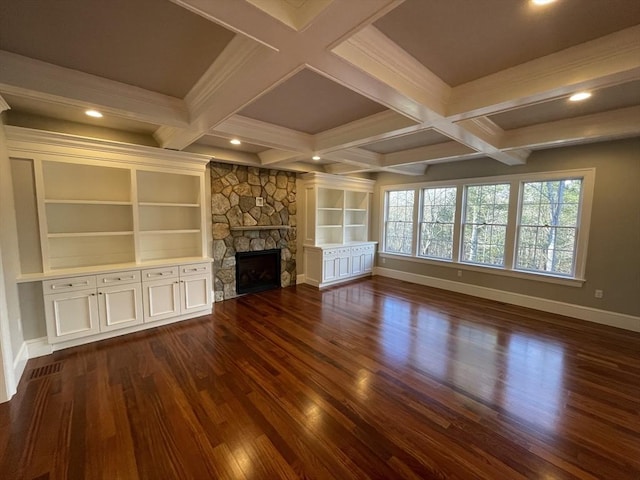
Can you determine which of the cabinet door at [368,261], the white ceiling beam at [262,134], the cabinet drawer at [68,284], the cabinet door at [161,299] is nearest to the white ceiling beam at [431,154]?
the white ceiling beam at [262,134]

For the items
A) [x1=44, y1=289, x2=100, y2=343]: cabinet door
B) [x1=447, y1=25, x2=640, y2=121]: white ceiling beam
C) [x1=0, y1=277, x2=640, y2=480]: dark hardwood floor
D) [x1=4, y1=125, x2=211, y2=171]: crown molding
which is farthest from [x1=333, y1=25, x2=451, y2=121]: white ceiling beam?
[x1=44, y1=289, x2=100, y2=343]: cabinet door

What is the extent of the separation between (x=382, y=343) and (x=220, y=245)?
3180 mm

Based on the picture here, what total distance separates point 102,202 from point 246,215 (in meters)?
2.18

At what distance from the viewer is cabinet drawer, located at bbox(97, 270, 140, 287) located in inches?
129

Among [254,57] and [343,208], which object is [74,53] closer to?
[254,57]

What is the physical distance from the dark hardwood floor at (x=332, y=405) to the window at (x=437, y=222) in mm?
2368

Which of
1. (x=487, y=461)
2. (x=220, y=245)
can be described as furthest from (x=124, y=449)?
(x=220, y=245)

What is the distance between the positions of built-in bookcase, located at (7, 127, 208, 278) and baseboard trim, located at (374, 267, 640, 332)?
4708 mm

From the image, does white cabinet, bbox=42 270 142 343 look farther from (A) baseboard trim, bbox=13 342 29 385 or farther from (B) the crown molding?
(B) the crown molding

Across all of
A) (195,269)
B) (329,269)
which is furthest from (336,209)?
(195,269)

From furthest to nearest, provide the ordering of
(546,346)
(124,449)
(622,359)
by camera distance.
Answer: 1. (546,346)
2. (622,359)
3. (124,449)

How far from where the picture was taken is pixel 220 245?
15.8 ft

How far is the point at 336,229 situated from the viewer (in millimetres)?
6781

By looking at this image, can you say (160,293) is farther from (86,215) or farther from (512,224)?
(512,224)
